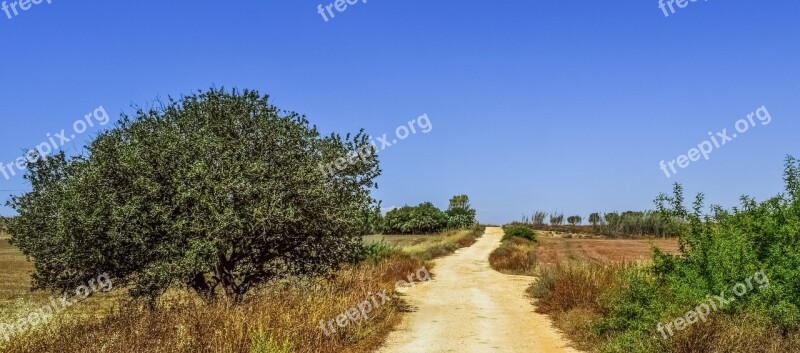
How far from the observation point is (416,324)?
16.3 m

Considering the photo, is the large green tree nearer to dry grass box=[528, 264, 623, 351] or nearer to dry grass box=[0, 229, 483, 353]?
dry grass box=[0, 229, 483, 353]

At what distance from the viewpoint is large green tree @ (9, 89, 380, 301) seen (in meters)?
12.8

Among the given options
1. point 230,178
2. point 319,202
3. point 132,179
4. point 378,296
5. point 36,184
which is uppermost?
point 36,184

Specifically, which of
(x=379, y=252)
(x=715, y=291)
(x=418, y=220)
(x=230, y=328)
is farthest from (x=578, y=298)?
(x=418, y=220)

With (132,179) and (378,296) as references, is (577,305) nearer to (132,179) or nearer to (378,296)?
(378,296)

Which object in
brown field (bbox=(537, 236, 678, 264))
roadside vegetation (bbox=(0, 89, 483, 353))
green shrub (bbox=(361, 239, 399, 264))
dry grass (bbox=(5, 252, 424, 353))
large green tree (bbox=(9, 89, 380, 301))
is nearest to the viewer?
dry grass (bbox=(5, 252, 424, 353))

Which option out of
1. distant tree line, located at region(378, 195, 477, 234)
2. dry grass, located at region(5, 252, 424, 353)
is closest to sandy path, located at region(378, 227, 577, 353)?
dry grass, located at region(5, 252, 424, 353)

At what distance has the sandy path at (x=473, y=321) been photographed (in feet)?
43.5

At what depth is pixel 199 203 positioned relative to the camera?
12.8 m

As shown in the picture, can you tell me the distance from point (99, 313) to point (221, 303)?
8.83 meters

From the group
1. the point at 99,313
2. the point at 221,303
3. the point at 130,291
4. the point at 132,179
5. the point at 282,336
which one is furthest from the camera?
the point at 99,313

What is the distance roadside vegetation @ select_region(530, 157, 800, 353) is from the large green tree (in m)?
7.07

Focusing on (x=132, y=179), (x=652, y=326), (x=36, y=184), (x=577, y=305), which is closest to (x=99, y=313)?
(x=36, y=184)

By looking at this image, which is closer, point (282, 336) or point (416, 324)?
point (282, 336)
